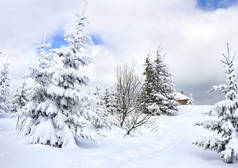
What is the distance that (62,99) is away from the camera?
941 centimetres

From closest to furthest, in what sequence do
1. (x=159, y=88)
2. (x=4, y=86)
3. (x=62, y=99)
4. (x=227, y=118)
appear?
(x=227, y=118) < (x=62, y=99) < (x=4, y=86) < (x=159, y=88)

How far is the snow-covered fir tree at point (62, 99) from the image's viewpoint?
8875 mm

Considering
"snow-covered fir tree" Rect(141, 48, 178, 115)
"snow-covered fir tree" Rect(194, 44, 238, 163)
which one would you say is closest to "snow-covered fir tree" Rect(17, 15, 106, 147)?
"snow-covered fir tree" Rect(194, 44, 238, 163)

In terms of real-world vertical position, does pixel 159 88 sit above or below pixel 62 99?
above

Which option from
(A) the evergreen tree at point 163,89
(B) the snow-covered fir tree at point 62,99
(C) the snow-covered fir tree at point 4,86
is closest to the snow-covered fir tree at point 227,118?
→ (B) the snow-covered fir tree at point 62,99

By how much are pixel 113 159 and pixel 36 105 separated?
4851 millimetres

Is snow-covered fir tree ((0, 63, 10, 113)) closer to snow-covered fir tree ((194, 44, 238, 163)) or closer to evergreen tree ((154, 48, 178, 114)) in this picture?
evergreen tree ((154, 48, 178, 114))

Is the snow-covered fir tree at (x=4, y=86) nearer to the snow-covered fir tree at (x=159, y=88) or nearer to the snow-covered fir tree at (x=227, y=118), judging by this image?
the snow-covered fir tree at (x=159, y=88)

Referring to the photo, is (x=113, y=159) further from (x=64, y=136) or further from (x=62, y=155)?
(x=64, y=136)

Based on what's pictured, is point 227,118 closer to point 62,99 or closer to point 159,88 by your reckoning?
point 62,99

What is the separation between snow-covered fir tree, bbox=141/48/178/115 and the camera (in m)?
30.4

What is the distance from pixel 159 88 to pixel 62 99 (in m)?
24.4

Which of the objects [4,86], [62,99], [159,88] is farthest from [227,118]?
[4,86]

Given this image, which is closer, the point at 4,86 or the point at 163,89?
the point at 4,86
